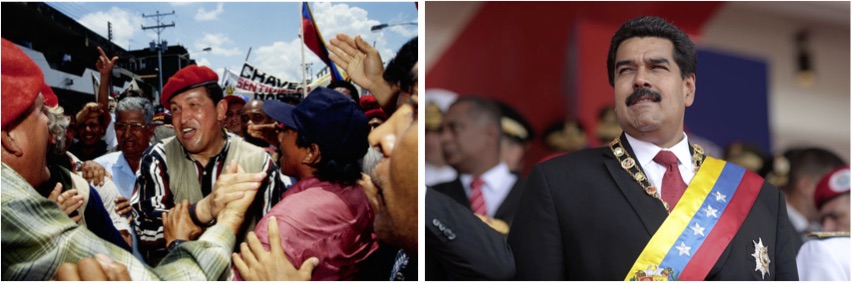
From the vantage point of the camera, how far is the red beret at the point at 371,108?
5.41m

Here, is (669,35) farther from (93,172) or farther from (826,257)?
(93,172)

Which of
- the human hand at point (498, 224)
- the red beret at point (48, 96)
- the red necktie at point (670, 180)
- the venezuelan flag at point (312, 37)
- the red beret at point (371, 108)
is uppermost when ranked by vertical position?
the venezuelan flag at point (312, 37)

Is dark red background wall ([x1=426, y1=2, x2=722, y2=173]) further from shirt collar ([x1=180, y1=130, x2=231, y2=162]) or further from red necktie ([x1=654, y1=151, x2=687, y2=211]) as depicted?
red necktie ([x1=654, y1=151, x2=687, y2=211])

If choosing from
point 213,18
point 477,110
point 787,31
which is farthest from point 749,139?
point 213,18

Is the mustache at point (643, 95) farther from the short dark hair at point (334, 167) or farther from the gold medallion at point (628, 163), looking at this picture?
the short dark hair at point (334, 167)

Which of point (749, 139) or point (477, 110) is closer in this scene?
point (477, 110)

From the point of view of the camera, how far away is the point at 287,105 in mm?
5449

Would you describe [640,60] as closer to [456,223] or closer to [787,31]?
[456,223]

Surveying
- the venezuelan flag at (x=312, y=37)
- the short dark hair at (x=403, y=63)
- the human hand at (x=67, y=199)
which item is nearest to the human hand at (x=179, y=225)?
the human hand at (x=67, y=199)

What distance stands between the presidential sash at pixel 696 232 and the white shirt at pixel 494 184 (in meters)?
2.00

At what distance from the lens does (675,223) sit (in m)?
4.72

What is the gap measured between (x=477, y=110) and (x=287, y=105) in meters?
2.10

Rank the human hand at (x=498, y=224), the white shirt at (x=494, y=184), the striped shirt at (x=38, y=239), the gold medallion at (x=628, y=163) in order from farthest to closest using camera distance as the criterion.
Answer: the white shirt at (x=494, y=184) → the human hand at (x=498, y=224) → the striped shirt at (x=38, y=239) → the gold medallion at (x=628, y=163)

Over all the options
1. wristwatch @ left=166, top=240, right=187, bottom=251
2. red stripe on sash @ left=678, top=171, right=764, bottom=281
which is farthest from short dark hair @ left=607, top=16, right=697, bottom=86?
wristwatch @ left=166, top=240, right=187, bottom=251
